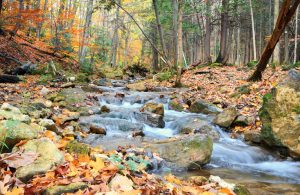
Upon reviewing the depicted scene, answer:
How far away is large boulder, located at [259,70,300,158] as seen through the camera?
6.98 meters

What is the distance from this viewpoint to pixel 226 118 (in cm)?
911

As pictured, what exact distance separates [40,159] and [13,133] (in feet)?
2.38

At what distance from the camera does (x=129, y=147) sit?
20.1 ft

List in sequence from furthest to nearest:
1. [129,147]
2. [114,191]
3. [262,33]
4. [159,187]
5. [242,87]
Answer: [262,33] → [242,87] → [129,147] → [159,187] → [114,191]

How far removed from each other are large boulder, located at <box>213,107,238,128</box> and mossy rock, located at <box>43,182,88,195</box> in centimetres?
655

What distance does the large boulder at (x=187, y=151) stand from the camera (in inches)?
228

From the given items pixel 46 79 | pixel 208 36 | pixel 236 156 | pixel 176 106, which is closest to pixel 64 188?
pixel 236 156

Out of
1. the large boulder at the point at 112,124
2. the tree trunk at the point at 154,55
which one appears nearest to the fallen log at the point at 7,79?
the large boulder at the point at 112,124

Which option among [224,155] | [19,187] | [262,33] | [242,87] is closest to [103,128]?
[224,155]

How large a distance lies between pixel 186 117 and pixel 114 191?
7260 millimetres

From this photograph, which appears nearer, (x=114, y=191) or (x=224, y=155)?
(x=114, y=191)

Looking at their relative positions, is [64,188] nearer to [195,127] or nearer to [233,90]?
[195,127]

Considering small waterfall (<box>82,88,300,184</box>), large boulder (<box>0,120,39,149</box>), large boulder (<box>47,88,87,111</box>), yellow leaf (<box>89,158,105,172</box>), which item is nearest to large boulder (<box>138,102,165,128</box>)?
small waterfall (<box>82,88,300,184</box>)

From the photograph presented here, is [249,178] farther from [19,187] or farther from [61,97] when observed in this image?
[61,97]
